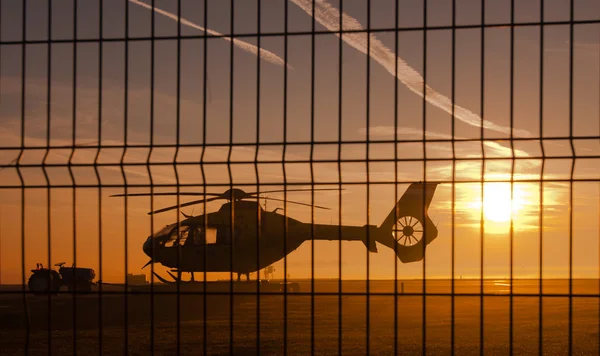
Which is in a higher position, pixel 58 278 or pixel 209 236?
pixel 209 236

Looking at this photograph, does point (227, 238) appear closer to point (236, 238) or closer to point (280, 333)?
point (236, 238)

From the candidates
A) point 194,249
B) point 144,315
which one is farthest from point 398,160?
point 144,315

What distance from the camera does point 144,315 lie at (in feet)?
112

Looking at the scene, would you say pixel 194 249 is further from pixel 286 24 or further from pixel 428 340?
pixel 286 24

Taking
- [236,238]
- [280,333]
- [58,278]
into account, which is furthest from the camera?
[58,278]

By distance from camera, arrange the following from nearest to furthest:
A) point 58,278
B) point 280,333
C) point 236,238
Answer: point 280,333
point 236,238
point 58,278

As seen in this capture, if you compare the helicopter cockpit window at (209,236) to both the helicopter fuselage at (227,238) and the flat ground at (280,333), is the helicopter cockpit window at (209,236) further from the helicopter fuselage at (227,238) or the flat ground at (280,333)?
the flat ground at (280,333)

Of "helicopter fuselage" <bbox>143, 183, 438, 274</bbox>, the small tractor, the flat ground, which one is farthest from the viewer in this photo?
the small tractor

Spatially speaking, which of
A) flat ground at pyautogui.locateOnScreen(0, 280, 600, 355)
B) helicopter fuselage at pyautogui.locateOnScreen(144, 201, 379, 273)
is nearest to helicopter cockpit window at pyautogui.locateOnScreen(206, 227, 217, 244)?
Answer: helicopter fuselage at pyautogui.locateOnScreen(144, 201, 379, 273)

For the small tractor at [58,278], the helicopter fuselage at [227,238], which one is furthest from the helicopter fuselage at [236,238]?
the small tractor at [58,278]

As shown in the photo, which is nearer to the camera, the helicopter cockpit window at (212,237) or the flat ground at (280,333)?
the flat ground at (280,333)

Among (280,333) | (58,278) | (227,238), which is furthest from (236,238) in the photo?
(58,278)

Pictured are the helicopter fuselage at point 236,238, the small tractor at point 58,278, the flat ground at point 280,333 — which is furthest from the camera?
the small tractor at point 58,278

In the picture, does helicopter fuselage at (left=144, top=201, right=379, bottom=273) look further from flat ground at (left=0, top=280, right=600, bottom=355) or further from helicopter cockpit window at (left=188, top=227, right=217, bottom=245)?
flat ground at (left=0, top=280, right=600, bottom=355)
